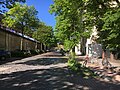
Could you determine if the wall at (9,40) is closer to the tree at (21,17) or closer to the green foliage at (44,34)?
the tree at (21,17)

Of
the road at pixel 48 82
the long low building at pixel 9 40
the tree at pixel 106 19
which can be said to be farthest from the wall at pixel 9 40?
the tree at pixel 106 19

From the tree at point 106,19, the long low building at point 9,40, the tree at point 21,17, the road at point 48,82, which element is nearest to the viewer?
the road at point 48,82

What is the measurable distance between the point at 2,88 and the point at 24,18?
50.3m

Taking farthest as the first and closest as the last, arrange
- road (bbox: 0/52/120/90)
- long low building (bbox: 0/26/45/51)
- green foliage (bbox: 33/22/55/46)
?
green foliage (bbox: 33/22/55/46), long low building (bbox: 0/26/45/51), road (bbox: 0/52/120/90)

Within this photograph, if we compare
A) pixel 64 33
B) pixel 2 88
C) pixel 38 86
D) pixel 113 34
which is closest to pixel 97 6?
pixel 113 34

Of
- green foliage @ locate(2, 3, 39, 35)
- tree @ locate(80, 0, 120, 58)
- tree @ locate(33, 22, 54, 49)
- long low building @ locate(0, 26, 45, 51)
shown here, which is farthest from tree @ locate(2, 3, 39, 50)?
tree @ locate(80, 0, 120, 58)

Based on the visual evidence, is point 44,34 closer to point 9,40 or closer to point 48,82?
point 9,40

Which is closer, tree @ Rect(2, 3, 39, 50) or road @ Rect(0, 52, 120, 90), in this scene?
road @ Rect(0, 52, 120, 90)

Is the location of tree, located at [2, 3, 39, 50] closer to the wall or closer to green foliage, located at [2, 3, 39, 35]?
green foliage, located at [2, 3, 39, 35]

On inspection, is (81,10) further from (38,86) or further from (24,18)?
(24,18)

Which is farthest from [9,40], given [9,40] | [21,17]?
[21,17]

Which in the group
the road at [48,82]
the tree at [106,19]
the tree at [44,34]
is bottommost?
the road at [48,82]

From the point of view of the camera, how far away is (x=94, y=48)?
163 feet

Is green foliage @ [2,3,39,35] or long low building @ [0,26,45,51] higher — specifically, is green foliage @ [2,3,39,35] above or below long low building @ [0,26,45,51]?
above
